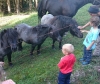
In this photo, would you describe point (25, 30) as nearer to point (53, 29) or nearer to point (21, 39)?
point (21, 39)

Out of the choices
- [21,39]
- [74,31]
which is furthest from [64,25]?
[21,39]

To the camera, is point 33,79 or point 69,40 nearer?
point 33,79

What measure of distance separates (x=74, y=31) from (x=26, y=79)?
86.8 inches

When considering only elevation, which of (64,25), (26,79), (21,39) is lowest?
(26,79)

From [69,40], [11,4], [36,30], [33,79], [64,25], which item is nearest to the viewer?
[33,79]

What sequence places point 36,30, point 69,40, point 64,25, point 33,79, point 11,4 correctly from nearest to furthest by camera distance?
1. point 33,79
2. point 36,30
3. point 64,25
4. point 69,40
5. point 11,4

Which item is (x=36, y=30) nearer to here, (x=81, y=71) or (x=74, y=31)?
(x=74, y=31)

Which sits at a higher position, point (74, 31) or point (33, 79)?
point (74, 31)

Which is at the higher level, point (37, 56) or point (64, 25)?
point (64, 25)

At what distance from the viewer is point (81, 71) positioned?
502cm

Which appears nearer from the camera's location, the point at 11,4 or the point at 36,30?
the point at 36,30

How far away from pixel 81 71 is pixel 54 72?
0.65 meters

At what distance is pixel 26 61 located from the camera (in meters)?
6.24

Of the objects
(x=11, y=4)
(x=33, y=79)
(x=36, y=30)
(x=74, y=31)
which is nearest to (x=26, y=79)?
(x=33, y=79)
